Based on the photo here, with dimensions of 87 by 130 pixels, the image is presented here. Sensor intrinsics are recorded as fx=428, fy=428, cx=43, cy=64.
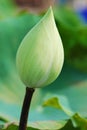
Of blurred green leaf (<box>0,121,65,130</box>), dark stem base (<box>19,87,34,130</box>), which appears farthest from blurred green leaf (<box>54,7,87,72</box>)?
dark stem base (<box>19,87,34,130</box>)

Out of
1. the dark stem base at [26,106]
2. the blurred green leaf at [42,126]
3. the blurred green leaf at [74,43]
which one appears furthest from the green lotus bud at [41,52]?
the blurred green leaf at [74,43]

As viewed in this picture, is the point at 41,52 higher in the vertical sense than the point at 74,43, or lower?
lower

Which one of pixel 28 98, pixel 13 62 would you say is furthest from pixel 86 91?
pixel 28 98

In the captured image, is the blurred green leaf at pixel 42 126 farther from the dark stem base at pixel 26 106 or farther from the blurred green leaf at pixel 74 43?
the blurred green leaf at pixel 74 43

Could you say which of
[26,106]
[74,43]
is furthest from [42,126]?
[74,43]

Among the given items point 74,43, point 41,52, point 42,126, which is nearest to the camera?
A: point 41,52

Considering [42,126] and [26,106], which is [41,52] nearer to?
[26,106]

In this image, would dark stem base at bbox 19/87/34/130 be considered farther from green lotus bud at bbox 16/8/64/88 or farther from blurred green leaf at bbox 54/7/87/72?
blurred green leaf at bbox 54/7/87/72

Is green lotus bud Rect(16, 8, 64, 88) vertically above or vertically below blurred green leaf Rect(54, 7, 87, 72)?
below

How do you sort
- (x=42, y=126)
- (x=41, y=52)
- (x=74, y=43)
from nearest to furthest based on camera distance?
1. (x=41, y=52)
2. (x=42, y=126)
3. (x=74, y=43)

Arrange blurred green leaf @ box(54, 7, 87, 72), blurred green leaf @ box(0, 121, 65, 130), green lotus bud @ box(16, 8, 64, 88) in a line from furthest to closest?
blurred green leaf @ box(54, 7, 87, 72) < blurred green leaf @ box(0, 121, 65, 130) < green lotus bud @ box(16, 8, 64, 88)
